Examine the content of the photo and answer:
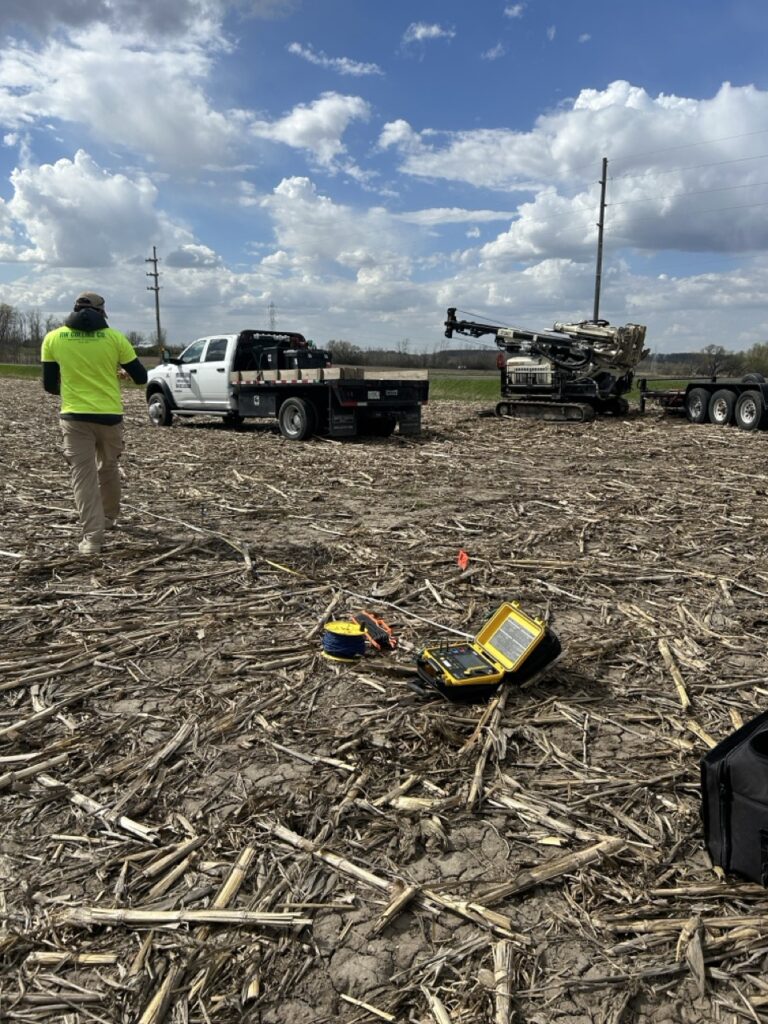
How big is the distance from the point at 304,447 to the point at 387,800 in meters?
11.4

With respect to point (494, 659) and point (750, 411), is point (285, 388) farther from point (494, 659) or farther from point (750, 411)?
point (494, 659)

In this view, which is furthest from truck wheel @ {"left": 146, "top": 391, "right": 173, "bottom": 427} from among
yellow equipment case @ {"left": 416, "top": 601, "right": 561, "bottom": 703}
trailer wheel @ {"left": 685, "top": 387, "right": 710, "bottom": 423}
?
yellow equipment case @ {"left": 416, "top": 601, "right": 561, "bottom": 703}

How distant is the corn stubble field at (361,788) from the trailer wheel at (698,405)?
532 inches

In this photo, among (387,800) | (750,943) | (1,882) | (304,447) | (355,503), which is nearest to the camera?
(750,943)

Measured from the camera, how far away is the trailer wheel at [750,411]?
17719 mm

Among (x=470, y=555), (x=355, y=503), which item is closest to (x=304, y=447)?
(x=355, y=503)

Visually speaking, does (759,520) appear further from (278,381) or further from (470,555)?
(278,381)

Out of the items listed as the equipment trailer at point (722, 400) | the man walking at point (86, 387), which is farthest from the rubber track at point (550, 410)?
the man walking at point (86, 387)

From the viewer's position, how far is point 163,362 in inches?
719

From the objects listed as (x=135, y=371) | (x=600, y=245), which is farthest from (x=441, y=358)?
(x=135, y=371)

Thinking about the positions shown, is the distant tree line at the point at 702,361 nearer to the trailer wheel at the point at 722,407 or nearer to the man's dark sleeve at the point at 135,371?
the trailer wheel at the point at 722,407

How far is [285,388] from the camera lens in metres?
15.1

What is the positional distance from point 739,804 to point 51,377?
635 centimetres

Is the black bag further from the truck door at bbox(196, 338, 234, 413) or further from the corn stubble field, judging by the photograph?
the truck door at bbox(196, 338, 234, 413)
